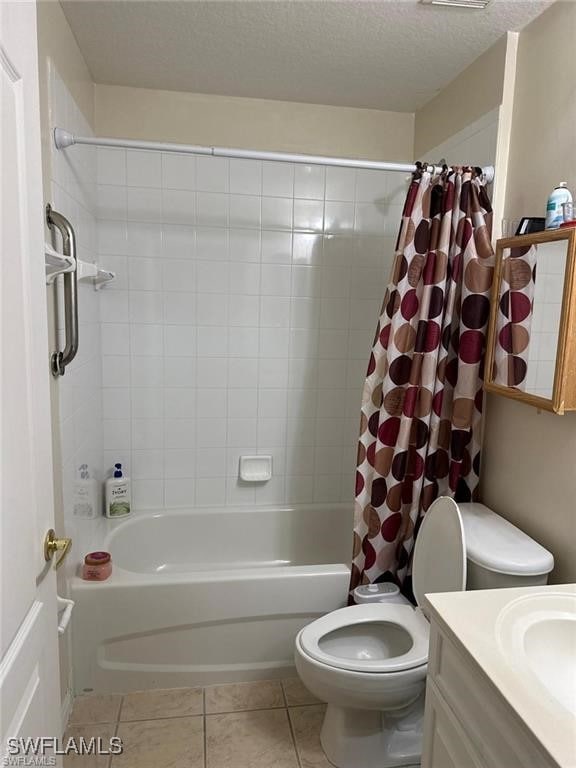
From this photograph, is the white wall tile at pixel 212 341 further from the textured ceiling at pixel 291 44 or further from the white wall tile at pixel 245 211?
the textured ceiling at pixel 291 44

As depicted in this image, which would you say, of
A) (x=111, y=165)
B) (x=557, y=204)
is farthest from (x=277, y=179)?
(x=557, y=204)

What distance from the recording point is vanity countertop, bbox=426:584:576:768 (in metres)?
0.83

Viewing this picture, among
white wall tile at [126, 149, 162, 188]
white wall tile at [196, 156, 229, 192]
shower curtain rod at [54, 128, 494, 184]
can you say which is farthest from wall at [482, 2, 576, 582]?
white wall tile at [126, 149, 162, 188]

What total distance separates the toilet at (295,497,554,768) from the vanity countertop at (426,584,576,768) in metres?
0.30

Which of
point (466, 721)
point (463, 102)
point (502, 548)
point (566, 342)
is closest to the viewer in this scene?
point (466, 721)

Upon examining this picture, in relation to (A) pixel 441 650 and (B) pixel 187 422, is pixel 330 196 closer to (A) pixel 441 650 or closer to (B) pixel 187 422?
(B) pixel 187 422

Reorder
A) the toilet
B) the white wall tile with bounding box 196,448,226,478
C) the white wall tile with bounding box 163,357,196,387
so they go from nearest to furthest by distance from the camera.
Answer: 1. the toilet
2. the white wall tile with bounding box 163,357,196,387
3. the white wall tile with bounding box 196,448,226,478

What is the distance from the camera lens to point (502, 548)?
1561 mm

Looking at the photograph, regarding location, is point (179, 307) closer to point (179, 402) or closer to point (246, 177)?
point (179, 402)

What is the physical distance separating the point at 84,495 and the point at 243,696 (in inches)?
39.7

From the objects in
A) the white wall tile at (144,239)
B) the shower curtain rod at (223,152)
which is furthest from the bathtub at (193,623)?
the shower curtain rod at (223,152)

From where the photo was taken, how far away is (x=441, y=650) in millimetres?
1182

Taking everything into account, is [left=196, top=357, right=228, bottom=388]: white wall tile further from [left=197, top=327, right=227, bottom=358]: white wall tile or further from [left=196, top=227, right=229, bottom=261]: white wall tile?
[left=196, top=227, right=229, bottom=261]: white wall tile

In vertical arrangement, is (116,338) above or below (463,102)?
below
